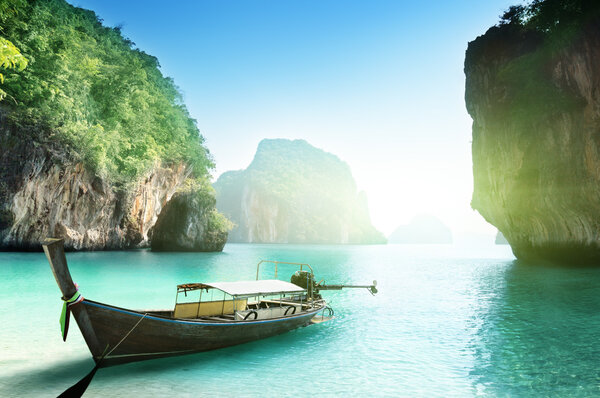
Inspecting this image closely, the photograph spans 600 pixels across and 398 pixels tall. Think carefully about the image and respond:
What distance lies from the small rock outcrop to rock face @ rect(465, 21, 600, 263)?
1476 inches

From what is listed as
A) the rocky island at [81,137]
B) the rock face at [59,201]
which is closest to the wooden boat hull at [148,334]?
the rocky island at [81,137]

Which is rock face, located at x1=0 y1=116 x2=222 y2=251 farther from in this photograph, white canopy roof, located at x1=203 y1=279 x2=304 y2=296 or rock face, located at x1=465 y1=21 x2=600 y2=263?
rock face, located at x1=465 y1=21 x2=600 y2=263

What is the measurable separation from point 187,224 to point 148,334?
46.3 metres

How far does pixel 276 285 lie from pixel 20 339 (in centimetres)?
732

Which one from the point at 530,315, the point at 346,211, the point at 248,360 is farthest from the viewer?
the point at 346,211

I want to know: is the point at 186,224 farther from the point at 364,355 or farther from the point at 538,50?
the point at 364,355

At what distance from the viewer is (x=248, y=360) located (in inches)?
364

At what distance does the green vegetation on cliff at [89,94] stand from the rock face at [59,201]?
121 cm

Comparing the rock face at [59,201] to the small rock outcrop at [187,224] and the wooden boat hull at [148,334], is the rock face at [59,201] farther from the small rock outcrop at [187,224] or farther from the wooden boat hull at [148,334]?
the wooden boat hull at [148,334]

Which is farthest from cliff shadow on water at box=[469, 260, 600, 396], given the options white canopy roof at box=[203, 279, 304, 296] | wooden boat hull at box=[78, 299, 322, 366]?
wooden boat hull at box=[78, 299, 322, 366]

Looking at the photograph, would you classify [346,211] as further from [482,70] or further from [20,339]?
[20,339]

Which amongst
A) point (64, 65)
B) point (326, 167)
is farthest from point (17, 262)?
point (326, 167)

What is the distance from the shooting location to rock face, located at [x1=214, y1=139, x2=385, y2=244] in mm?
152750

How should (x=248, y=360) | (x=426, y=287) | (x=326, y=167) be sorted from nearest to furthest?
(x=248, y=360) < (x=426, y=287) < (x=326, y=167)
